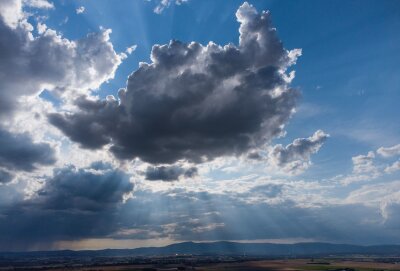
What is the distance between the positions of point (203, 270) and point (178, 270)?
39.0 feet

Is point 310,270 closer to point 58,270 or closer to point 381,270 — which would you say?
point 381,270

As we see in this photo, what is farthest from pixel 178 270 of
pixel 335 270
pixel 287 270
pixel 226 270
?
pixel 335 270

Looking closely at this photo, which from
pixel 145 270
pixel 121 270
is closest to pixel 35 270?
pixel 121 270

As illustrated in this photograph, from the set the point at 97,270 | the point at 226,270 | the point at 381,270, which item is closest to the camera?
the point at 381,270

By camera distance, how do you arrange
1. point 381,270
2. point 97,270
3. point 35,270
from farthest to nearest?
point 35,270
point 97,270
point 381,270

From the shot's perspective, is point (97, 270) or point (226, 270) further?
point (97, 270)

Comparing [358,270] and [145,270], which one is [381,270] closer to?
[358,270]

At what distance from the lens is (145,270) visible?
174750 mm

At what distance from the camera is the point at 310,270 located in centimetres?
17038

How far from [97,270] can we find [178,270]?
42.5 meters

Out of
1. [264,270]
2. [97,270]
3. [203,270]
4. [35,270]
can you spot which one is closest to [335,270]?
[264,270]

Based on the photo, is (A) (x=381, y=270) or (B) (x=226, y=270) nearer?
(A) (x=381, y=270)

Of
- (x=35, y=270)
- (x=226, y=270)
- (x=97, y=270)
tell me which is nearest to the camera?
(x=226, y=270)

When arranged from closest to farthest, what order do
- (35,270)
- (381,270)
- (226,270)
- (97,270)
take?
(381,270) → (226,270) → (97,270) → (35,270)
